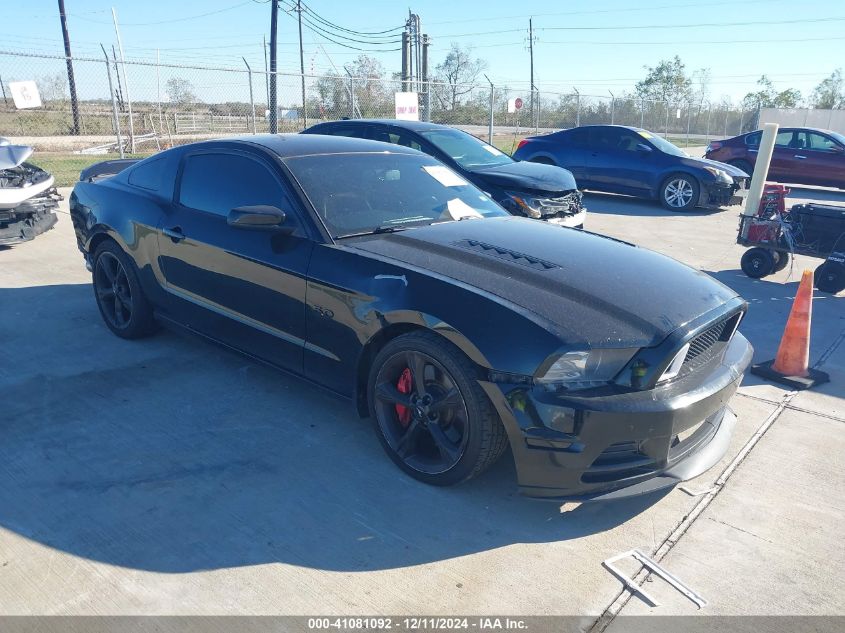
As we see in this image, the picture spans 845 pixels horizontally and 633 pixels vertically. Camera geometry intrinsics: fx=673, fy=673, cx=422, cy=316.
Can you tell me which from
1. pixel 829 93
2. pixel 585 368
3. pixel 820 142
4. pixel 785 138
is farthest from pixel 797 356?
pixel 829 93

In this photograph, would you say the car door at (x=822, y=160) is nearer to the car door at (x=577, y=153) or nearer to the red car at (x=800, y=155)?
the red car at (x=800, y=155)

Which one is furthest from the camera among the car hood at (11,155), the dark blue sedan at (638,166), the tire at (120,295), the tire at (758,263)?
the dark blue sedan at (638,166)

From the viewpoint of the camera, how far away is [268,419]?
3883 mm

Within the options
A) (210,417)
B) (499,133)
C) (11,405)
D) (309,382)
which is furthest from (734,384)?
(499,133)

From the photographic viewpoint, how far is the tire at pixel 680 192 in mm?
12172

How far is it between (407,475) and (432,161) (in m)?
2.31

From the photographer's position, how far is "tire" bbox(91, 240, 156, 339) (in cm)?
484

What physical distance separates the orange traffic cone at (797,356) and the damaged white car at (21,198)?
7361mm

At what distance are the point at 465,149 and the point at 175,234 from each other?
5.36 meters

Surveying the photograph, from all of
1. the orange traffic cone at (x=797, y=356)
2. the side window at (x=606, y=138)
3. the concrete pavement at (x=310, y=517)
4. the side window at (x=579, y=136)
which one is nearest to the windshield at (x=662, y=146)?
the side window at (x=606, y=138)

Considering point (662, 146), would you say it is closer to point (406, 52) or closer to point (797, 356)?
point (797, 356)

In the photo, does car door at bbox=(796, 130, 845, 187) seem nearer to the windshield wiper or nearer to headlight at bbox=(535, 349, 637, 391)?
the windshield wiper

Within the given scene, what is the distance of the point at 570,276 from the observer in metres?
3.28

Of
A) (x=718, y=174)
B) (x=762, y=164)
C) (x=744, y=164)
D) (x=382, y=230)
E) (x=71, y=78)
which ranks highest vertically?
(x=71, y=78)
